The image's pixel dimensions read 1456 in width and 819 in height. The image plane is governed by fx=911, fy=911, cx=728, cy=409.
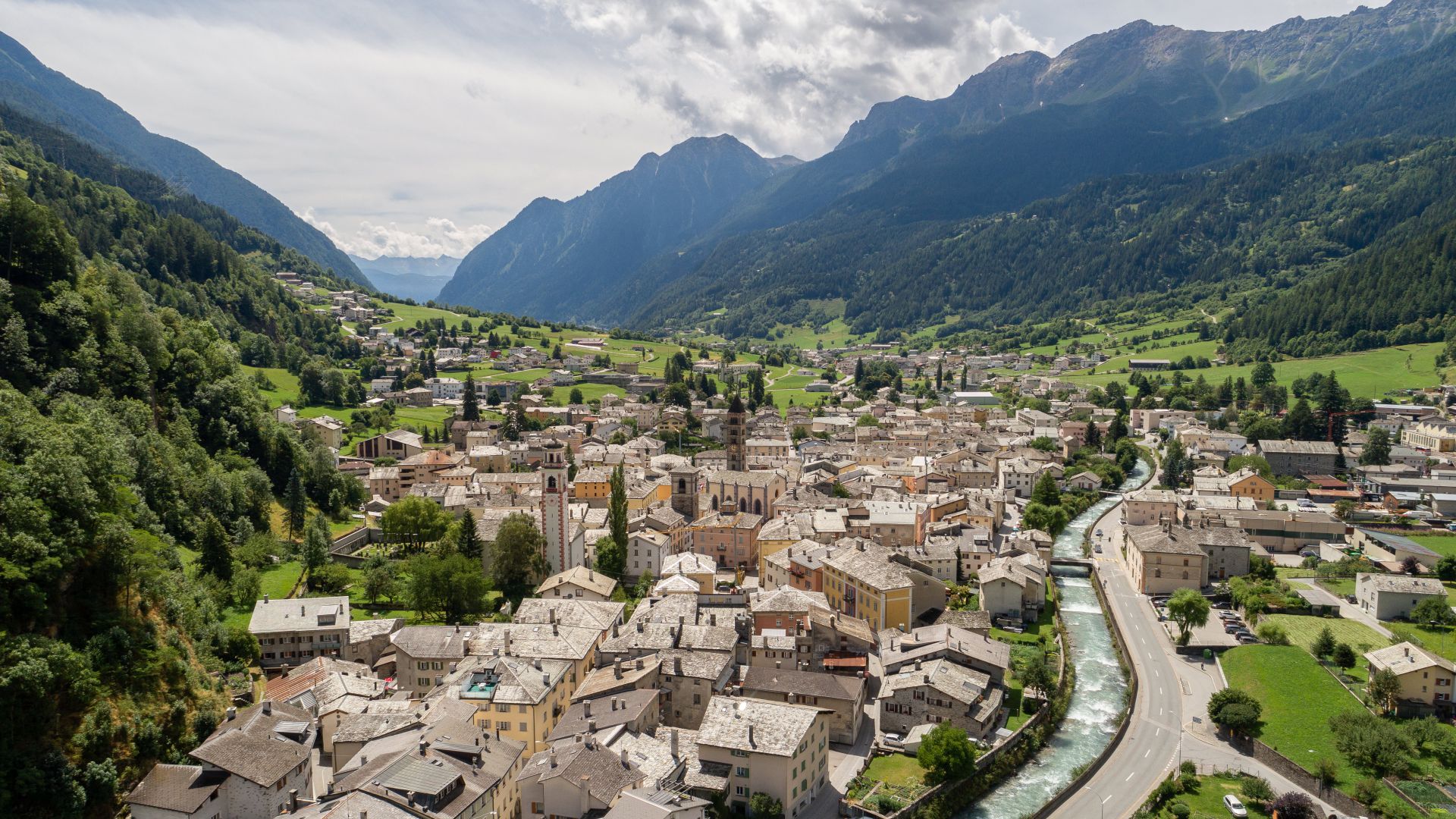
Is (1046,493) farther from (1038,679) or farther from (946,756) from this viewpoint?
(946,756)

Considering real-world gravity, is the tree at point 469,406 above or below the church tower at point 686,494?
above

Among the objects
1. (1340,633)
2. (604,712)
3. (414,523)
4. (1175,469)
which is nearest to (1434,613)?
(1340,633)

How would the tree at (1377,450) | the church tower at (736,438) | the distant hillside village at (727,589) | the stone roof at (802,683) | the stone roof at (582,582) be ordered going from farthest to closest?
the tree at (1377,450)
the church tower at (736,438)
the stone roof at (582,582)
the stone roof at (802,683)
the distant hillside village at (727,589)

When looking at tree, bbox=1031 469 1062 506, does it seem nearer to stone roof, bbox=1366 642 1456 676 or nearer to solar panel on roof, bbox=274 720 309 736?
stone roof, bbox=1366 642 1456 676

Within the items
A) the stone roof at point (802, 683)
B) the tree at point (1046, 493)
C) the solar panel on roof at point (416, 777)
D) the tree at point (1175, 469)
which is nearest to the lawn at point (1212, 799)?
the stone roof at point (802, 683)

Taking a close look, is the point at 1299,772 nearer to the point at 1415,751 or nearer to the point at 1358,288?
the point at 1415,751

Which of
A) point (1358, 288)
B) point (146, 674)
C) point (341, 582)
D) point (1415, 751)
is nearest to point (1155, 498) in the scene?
point (1415, 751)

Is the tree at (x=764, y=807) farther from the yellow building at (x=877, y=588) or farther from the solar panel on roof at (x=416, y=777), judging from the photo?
the yellow building at (x=877, y=588)
